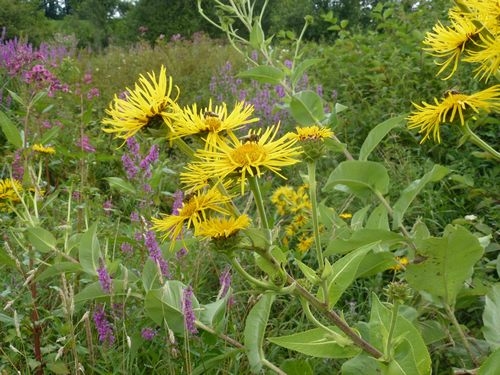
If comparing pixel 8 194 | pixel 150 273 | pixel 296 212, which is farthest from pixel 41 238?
pixel 296 212

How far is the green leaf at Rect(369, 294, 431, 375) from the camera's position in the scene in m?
1.05

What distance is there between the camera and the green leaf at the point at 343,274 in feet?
3.57

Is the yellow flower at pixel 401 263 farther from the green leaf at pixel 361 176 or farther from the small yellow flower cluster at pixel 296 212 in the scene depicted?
the small yellow flower cluster at pixel 296 212

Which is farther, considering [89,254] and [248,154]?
[89,254]

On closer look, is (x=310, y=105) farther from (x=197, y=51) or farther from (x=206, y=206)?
(x=197, y=51)

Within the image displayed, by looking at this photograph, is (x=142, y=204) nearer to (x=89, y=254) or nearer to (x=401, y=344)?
(x=89, y=254)

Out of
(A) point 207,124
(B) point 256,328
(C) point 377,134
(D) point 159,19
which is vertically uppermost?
(D) point 159,19

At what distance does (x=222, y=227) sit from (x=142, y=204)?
55.7 inches

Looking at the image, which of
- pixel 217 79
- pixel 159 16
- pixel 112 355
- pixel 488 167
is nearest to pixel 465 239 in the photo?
pixel 112 355

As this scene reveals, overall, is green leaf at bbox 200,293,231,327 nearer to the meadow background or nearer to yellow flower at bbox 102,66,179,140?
the meadow background

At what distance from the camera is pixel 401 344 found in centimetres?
111

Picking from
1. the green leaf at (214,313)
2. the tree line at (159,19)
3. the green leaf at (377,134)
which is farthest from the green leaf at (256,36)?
the tree line at (159,19)

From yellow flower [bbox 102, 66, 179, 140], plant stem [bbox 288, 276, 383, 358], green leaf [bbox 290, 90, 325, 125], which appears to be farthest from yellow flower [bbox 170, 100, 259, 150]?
green leaf [bbox 290, 90, 325, 125]

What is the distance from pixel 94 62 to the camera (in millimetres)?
8078
